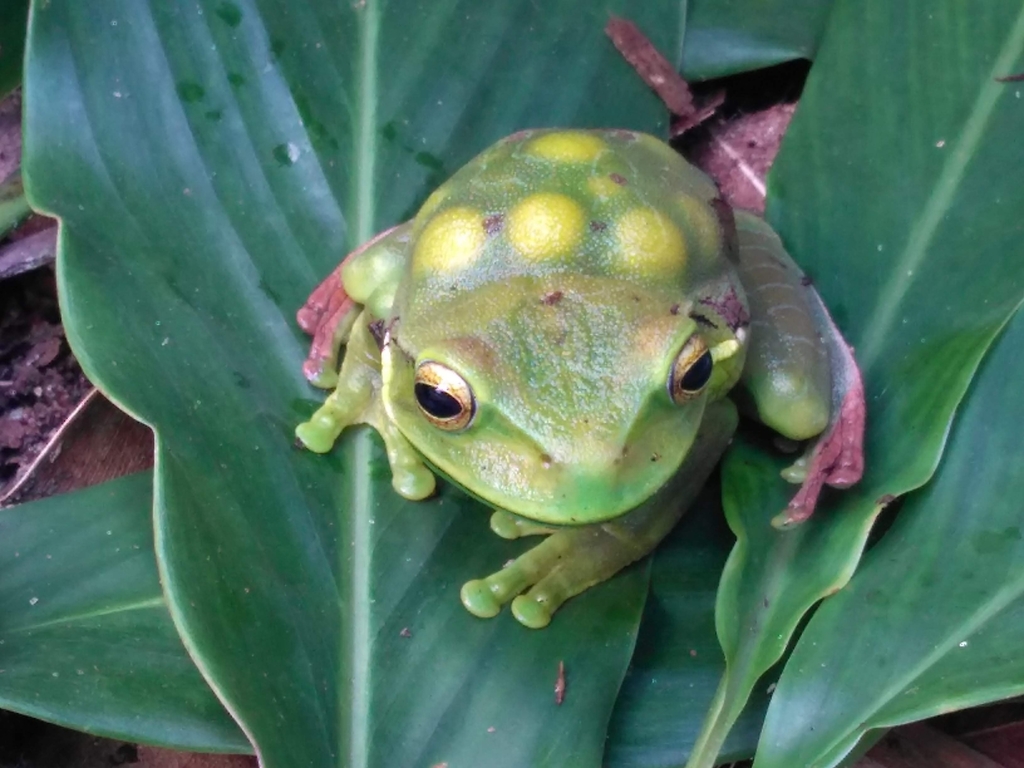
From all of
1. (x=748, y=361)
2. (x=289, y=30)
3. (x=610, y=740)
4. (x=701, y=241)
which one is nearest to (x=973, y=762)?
(x=610, y=740)

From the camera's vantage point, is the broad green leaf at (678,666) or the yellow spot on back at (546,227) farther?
the broad green leaf at (678,666)

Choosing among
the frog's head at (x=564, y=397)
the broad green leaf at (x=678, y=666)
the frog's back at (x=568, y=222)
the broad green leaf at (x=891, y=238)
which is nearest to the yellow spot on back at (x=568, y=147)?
the frog's back at (x=568, y=222)

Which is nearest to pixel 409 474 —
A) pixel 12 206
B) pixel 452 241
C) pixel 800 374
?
pixel 452 241

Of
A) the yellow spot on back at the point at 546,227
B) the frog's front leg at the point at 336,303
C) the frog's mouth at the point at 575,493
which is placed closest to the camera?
the frog's mouth at the point at 575,493

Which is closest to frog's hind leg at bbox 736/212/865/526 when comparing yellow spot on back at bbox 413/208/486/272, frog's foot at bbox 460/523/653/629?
frog's foot at bbox 460/523/653/629

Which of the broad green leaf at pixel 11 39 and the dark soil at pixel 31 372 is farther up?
the broad green leaf at pixel 11 39

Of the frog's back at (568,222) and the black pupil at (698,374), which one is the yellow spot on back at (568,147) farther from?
the black pupil at (698,374)

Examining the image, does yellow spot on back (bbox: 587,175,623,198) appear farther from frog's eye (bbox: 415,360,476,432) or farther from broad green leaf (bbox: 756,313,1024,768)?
broad green leaf (bbox: 756,313,1024,768)
